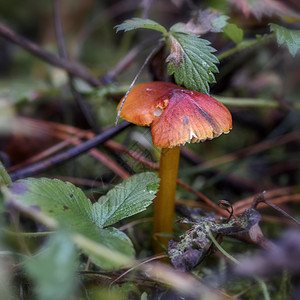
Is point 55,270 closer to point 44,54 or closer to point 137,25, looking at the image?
point 137,25

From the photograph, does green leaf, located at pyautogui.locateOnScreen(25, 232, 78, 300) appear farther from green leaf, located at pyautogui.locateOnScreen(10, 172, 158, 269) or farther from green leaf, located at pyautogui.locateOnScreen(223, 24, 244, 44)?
green leaf, located at pyautogui.locateOnScreen(223, 24, 244, 44)

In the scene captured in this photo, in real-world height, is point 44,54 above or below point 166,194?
above

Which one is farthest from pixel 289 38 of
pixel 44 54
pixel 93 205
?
pixel 44 54

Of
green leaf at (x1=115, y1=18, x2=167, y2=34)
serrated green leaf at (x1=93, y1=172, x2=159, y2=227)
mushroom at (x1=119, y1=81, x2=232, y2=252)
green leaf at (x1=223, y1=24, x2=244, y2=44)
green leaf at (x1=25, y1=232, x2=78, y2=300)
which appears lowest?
green leaf at (x1=25, y1=232, x2=78, y2=300)

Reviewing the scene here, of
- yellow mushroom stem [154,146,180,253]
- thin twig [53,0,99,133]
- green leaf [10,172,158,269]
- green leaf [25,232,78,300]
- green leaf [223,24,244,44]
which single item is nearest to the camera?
green leaf [25,232,78,300]

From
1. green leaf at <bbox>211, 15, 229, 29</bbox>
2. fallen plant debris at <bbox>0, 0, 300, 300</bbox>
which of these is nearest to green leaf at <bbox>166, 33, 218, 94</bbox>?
fallen plant debris at <bbox>0, 0, 300, 300</bbox>

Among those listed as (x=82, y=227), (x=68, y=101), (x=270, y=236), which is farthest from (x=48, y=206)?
(x=68, y=101)

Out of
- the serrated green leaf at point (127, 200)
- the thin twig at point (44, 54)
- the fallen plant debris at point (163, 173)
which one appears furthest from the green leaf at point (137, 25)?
the thin twig at point (44, 54)
